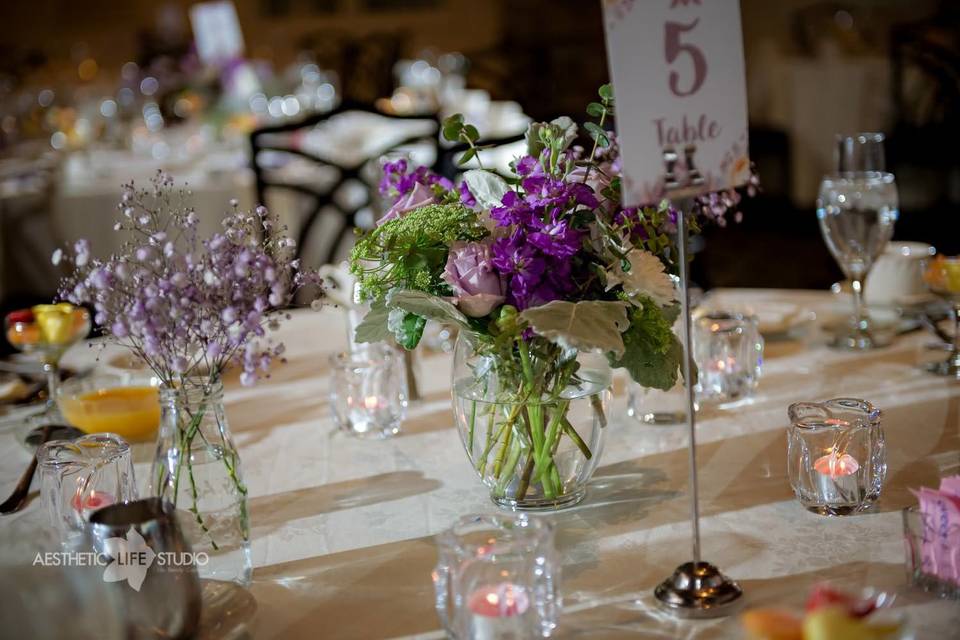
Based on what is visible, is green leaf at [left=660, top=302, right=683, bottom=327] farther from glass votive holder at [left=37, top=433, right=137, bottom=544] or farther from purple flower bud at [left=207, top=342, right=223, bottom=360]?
glass votive holder at [left=37, top=433, right=137, bottom=544]

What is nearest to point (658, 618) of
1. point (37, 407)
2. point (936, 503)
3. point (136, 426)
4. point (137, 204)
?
point (936, 503)

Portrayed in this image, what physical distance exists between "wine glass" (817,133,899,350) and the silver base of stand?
92 cm

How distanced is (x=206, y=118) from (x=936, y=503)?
4.63 metres

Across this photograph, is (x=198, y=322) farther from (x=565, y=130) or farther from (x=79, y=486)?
(x=565, y=130)

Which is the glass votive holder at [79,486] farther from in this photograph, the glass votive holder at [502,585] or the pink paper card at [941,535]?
the pink paper card at [941,535]

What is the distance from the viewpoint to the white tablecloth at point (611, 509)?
3.36 feet

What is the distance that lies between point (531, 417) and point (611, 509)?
0.49 ft

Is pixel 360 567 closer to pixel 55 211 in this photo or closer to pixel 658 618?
pixel 658 618

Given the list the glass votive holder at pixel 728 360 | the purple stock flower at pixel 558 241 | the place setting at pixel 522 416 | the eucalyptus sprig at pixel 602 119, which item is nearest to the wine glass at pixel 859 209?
the place setting at pixel 522 416

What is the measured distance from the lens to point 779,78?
6.57 meters

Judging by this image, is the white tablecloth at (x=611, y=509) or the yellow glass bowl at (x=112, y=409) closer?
the white tablecloth at (x=611, y=509)

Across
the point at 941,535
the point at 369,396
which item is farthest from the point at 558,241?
the point at 369,396

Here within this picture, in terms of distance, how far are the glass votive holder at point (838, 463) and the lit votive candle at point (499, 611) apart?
17.0 inches

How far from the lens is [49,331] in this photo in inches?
66.7
